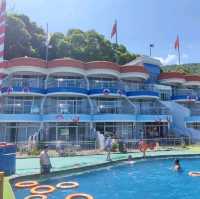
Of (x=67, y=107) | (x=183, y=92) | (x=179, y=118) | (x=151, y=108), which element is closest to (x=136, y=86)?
(x=151, y=108)

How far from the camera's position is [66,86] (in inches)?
1433

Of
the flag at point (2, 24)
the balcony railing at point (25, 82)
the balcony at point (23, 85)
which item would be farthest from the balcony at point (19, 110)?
the flag at point (2, 24)

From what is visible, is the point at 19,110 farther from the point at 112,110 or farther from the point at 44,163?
the point at 44,163

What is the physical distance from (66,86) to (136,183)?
22.4 m

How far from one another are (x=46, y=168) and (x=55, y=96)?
2080 centimetres

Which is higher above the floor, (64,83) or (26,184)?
(64,83)

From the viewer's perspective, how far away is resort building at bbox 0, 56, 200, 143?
33.3m

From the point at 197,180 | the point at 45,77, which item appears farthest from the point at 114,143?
the point at 45,77

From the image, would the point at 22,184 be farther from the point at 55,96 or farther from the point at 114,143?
the point at 55,96

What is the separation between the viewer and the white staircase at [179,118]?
126 feet

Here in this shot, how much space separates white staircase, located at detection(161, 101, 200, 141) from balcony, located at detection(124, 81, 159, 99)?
7.71ft

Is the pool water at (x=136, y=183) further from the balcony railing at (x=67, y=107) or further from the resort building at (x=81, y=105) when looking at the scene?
the balcony railing at (x=67, y=107)

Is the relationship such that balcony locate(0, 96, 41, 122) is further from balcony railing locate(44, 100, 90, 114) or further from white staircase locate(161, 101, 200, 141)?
white staircase locate(161, 101, 200, 141)

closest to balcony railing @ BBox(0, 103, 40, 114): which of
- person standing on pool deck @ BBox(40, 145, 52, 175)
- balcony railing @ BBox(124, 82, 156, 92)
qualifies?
balcony railing @ BBox(124, 82, 156, 92)
